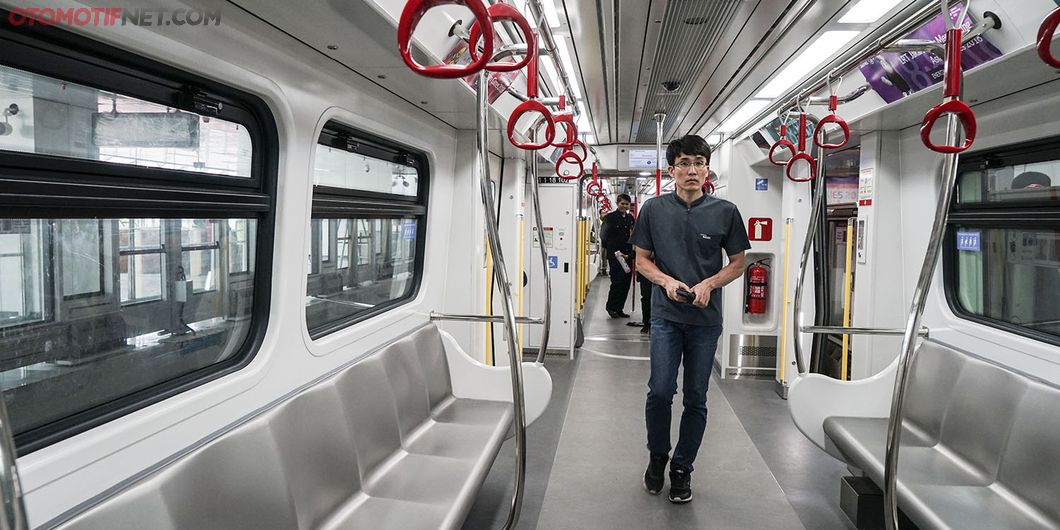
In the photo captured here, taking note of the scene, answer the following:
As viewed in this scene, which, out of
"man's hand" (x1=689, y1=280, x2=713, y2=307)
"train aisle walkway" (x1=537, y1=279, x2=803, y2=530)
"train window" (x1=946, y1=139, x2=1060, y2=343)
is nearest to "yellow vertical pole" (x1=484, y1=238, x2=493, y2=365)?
"train aisle walkway" (x1=537, y1=279, x2=803, y2=530)

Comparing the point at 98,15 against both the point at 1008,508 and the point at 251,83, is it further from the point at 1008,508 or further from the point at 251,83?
the point at 1008,508

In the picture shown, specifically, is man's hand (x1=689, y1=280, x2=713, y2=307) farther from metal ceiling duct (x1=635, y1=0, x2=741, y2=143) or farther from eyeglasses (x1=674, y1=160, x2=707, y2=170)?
metal ceiling duct (x1=635, y1=0, x2=741, y2=143)

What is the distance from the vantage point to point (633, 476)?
12.2ft

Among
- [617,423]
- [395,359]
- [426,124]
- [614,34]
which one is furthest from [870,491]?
[426,124]

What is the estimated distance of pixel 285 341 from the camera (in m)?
2.45

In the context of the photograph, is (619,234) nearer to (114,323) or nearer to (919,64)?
(919,64)

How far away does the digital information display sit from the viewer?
8.52m

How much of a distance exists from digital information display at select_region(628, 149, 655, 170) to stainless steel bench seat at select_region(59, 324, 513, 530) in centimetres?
556

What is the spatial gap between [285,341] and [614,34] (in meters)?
2.38

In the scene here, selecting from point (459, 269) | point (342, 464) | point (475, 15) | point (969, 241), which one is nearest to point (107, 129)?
point (475, 15)

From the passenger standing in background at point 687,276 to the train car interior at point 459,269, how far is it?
0.7 inches

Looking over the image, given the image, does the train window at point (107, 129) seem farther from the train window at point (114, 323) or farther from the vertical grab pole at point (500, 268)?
the vertical grab pole at point (500, 268)

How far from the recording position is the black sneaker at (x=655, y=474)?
3.42 meters

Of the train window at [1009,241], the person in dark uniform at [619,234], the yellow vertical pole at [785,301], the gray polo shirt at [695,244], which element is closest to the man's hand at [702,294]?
the gray polo shirt at [695,244]
